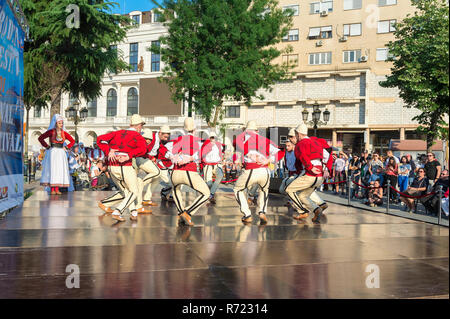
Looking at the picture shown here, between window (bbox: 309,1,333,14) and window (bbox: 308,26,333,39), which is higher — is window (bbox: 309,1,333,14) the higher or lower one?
the higher one

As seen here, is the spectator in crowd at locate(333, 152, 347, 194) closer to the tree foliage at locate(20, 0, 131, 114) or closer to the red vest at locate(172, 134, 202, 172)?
the tree foliage at locate(20, 0, 131, 114)

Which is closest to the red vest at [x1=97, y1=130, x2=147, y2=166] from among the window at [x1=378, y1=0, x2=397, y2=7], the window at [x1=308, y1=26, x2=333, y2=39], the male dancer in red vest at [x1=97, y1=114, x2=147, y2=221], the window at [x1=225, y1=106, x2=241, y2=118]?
the male dancer in red vest at [x1=97, y1=114, x2=147, y2=221]

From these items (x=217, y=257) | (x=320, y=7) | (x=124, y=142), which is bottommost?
(x=217, y=257)

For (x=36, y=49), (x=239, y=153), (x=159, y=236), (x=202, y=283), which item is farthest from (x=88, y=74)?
(x=202, y=283)

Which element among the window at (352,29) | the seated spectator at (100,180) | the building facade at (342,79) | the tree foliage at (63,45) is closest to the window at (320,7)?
the building facade at (342,79)

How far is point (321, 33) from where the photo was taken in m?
42.7

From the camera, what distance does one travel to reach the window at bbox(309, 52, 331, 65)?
42.4 metres

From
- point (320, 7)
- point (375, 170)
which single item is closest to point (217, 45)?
point (375, 170)

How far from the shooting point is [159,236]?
7.78 metres

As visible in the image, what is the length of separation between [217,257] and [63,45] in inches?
633

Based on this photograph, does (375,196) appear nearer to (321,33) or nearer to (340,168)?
(340,168)

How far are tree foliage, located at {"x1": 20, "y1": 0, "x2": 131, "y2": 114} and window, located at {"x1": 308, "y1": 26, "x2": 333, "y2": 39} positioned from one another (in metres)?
25.5
